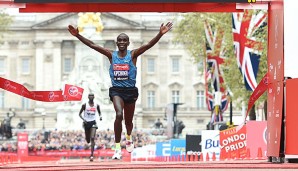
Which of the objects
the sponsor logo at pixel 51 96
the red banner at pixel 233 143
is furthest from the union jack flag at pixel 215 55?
the sponsor logo at pixel 51 96

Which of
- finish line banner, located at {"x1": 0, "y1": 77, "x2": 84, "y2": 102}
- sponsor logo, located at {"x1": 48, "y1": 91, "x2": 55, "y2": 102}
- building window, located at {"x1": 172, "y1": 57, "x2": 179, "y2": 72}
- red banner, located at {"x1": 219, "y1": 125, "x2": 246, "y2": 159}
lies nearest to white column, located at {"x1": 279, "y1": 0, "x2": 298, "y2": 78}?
finish line banner, located at {"x1": 0, "y1": 77, "x2": 84, "y2": 102}

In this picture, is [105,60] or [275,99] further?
[105,60]

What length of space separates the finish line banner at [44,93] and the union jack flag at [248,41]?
1580 centimetres

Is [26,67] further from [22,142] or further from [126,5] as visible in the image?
[126,5]

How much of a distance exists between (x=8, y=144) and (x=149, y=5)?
165 feet

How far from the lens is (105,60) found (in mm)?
134000

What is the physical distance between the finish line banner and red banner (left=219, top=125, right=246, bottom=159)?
37.8ft

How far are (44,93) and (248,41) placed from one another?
1759 centimetres

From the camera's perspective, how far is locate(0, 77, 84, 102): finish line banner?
2245cm

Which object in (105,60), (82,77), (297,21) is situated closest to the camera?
(297,21)

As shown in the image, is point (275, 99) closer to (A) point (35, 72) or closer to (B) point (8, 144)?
(B) point (8, 144)

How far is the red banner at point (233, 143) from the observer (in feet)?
112

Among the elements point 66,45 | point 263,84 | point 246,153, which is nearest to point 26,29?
point 66,45

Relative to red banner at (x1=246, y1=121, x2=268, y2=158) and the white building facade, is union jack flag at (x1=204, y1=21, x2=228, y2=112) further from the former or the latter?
the white building facade
